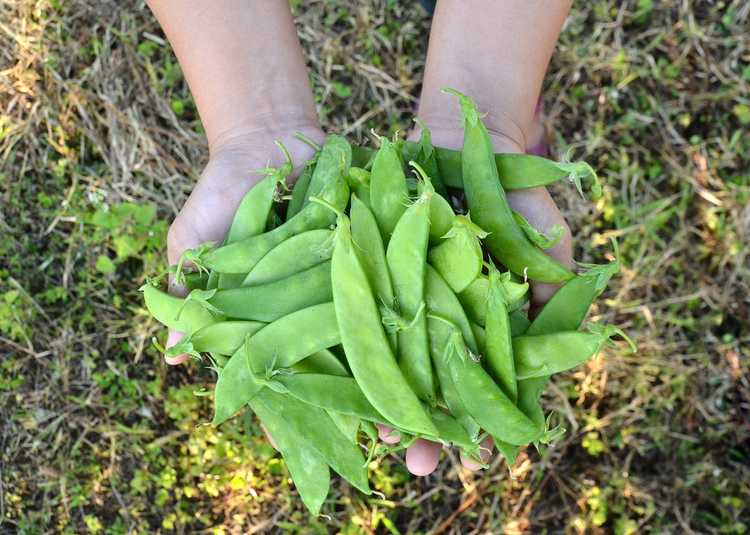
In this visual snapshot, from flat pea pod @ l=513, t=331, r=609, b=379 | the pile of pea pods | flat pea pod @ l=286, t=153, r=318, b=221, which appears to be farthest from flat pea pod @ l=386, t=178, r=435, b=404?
flat pea pod @ l=286, t=153, r=318, b=221

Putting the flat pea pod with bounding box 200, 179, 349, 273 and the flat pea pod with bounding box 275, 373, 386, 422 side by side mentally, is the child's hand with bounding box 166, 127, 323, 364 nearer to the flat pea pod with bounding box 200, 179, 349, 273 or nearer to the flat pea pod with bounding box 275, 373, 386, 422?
the flat pea pod with bounding box 200, 179, 349, 273

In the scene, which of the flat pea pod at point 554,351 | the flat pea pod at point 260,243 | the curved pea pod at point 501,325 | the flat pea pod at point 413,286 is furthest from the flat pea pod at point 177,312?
the flat pea pod at point 554,351

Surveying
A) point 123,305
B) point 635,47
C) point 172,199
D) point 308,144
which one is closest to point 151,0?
point 308,144

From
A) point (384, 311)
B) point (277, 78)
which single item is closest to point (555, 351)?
point (384, 311)

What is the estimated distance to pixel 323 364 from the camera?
217cm

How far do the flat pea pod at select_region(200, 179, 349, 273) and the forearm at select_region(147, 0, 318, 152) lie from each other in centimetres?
53

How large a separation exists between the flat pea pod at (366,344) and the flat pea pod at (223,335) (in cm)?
29

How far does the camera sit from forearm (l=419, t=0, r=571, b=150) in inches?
98.5

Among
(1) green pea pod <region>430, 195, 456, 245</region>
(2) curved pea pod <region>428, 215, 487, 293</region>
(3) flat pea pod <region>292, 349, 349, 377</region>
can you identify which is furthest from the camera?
(3) flat pea pod <region>292, 349, 349, 377</region>

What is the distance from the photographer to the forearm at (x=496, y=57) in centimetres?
250

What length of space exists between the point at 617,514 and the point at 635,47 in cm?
236

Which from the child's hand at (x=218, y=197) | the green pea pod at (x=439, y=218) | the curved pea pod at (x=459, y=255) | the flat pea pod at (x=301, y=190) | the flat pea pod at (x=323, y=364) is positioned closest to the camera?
the curved pea pod at (x=459, y=255)

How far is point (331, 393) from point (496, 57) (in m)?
1.31

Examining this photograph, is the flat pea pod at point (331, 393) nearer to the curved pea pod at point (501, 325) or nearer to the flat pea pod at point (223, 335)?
the flat pea pod at point (223, 335)
